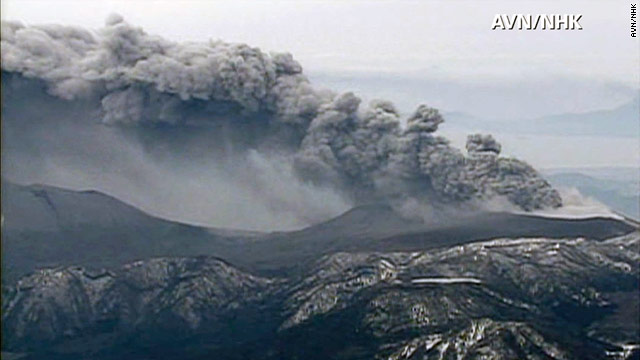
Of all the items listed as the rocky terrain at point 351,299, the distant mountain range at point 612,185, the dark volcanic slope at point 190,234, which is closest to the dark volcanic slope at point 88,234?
the dark volcanic slope at point 190,234

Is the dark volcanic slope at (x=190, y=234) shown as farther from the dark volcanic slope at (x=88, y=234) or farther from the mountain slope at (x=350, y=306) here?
the mountain slope at (x=350, y=306)

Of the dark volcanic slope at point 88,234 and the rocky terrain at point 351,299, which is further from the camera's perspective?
the dark volcanic slope at point 88,234

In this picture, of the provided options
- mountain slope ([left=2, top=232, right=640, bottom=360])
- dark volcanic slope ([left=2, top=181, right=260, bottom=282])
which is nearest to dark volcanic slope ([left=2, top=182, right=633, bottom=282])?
dark volcanic slope ([left=2, top=181, right=260, bottom=282])

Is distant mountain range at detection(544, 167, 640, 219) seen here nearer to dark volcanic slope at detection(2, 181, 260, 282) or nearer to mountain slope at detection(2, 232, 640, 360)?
mountain slope at detection(2, 232, 640, 360)

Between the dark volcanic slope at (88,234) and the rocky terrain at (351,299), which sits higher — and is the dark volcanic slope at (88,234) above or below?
above

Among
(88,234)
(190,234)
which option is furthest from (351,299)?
(88,234)

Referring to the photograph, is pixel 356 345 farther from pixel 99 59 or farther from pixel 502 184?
pixel 99 59
